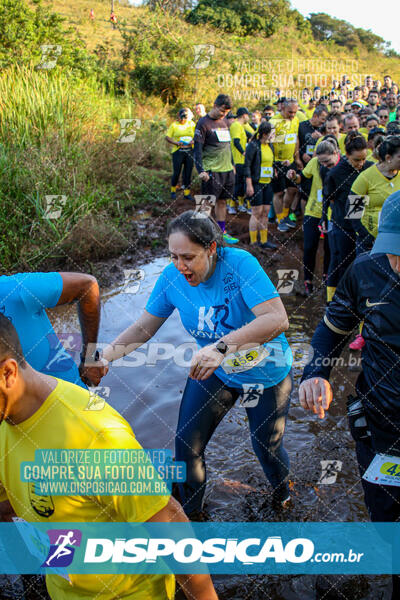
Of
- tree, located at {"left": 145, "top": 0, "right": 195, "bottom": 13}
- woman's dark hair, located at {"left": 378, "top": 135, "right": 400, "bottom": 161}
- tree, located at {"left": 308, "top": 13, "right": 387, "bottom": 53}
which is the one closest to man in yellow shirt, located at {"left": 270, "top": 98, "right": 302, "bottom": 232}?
woman's dark hair, located at {"left": 378, "top": 135, "right": 400, "bottom": 161}

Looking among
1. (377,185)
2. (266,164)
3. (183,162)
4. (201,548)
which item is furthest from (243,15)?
(201,548)

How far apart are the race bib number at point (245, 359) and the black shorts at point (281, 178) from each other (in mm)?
6559

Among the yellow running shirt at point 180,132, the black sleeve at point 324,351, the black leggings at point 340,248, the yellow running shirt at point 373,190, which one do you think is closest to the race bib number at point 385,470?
the black sleeve at point 324,351

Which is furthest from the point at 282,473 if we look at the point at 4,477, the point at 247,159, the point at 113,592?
the point at 247,159

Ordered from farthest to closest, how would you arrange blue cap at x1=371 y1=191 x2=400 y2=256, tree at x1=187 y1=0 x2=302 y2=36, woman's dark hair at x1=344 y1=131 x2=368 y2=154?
1. tree at x1=187 y1=0 x2=302 y2=36
2. woman's dark hair at x1=344 y1=131 x2=368 y2=154
3. blue cap at x1=371 y1=191 x2=400 y2=256

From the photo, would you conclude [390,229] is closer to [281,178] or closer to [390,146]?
[390,146]

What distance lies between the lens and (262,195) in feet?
25.5

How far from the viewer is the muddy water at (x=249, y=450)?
2693mm

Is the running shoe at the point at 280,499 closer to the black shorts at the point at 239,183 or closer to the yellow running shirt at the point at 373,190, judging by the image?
the yellow running shirt at the point at 373,190

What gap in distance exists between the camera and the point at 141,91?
1917 centimetres

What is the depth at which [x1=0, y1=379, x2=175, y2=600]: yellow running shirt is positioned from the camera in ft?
4.53

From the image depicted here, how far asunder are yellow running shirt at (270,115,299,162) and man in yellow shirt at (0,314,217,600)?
24.8ft

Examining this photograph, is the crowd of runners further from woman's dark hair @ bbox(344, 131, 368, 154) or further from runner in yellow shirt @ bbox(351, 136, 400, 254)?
woman's dark hair @ bbox(344, 131, 368, 154)

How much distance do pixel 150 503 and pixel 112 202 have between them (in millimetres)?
8249
